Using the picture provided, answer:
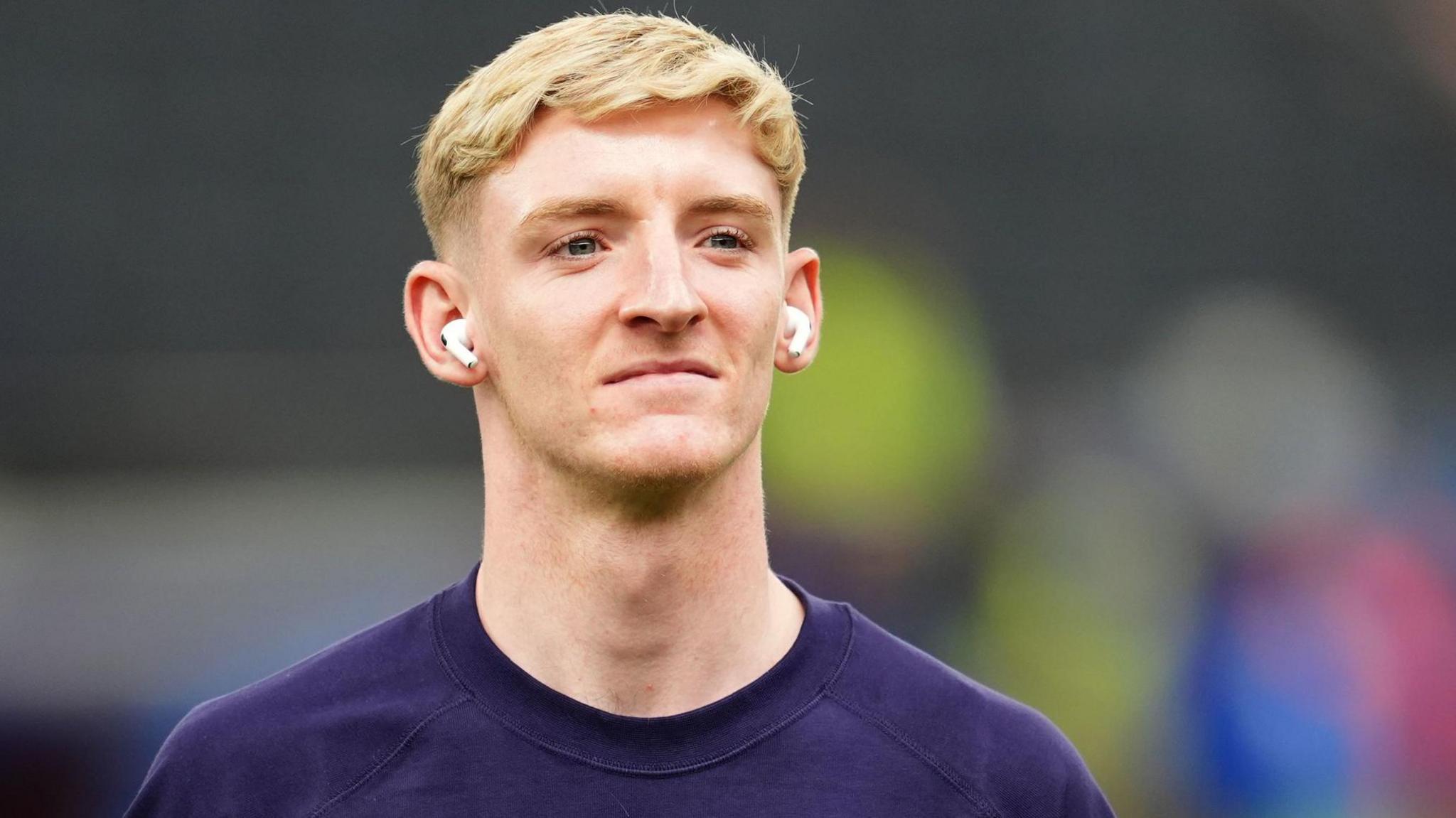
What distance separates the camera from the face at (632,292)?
7.94 feet

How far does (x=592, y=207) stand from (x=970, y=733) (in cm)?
104

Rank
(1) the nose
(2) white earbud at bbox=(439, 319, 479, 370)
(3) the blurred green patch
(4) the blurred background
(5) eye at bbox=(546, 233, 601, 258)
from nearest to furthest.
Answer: (1) the nose, (5) eye at bbox=(546, 233, 601, 258), (2) white earbud at bbox=(439, 319, 479, 370), (4) the blurred background, (3) the blurred green patch

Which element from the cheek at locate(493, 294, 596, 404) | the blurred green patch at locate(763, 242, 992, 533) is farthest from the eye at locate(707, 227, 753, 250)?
the blurred green patch at locate(763, 242, 992, 533)

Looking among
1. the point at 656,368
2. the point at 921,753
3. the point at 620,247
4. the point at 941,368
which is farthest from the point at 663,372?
the point at 941,368

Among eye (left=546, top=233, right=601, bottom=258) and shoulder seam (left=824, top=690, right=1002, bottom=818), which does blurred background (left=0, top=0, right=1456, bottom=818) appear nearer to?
shoulder seam (left=824, top=690, right=1002, bottom=818)

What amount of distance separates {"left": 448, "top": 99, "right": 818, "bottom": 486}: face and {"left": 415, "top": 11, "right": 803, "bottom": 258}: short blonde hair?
0.03 m

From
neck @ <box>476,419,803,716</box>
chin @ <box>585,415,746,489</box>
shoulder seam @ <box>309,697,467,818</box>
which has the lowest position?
shoulder seam @ <box>309,697,467,818</box>

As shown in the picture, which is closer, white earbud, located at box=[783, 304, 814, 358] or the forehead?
the forehead

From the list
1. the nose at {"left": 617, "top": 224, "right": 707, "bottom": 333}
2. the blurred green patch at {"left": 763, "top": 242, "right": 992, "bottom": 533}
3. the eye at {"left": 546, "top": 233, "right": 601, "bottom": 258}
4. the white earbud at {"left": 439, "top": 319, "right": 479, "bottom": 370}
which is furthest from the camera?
the blurred green patch at {"left": 763, "top": 242, "right": 992, "bottom": 533}

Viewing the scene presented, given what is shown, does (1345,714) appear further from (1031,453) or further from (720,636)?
(720,636)

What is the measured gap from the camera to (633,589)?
2.53 m

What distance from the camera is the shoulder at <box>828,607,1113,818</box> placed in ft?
8.39

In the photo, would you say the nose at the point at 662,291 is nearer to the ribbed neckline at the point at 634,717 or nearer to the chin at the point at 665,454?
the chin at the point at 665,454

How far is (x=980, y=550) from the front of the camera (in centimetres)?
923
